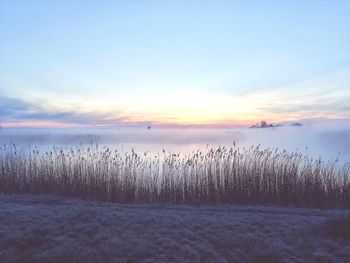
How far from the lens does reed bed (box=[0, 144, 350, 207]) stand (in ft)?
21.9

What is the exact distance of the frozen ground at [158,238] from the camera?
323 cm

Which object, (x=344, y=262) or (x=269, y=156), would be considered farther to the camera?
(x=269, y=156)

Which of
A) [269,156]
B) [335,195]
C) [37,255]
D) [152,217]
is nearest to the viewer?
[37,255]

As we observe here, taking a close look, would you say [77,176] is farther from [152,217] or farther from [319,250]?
[319,250]

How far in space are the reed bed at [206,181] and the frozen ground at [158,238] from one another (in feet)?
7.03

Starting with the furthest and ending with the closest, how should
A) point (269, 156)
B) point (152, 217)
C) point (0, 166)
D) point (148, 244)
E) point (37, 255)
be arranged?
point (0, 166)
point (269, 156)
point (152, 217)
point (148, 244)
point (37, 255)

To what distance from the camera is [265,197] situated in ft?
21.9

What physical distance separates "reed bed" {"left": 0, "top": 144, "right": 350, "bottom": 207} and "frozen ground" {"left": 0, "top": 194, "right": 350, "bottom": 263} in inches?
84.3

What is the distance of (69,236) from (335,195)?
5.48 metres

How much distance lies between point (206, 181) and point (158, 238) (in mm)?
3289

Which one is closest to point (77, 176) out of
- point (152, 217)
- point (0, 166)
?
point (0, 166)

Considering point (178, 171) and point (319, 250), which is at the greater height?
point (178, 171)

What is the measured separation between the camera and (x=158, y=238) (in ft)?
11.8

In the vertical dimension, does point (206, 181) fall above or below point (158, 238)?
above
